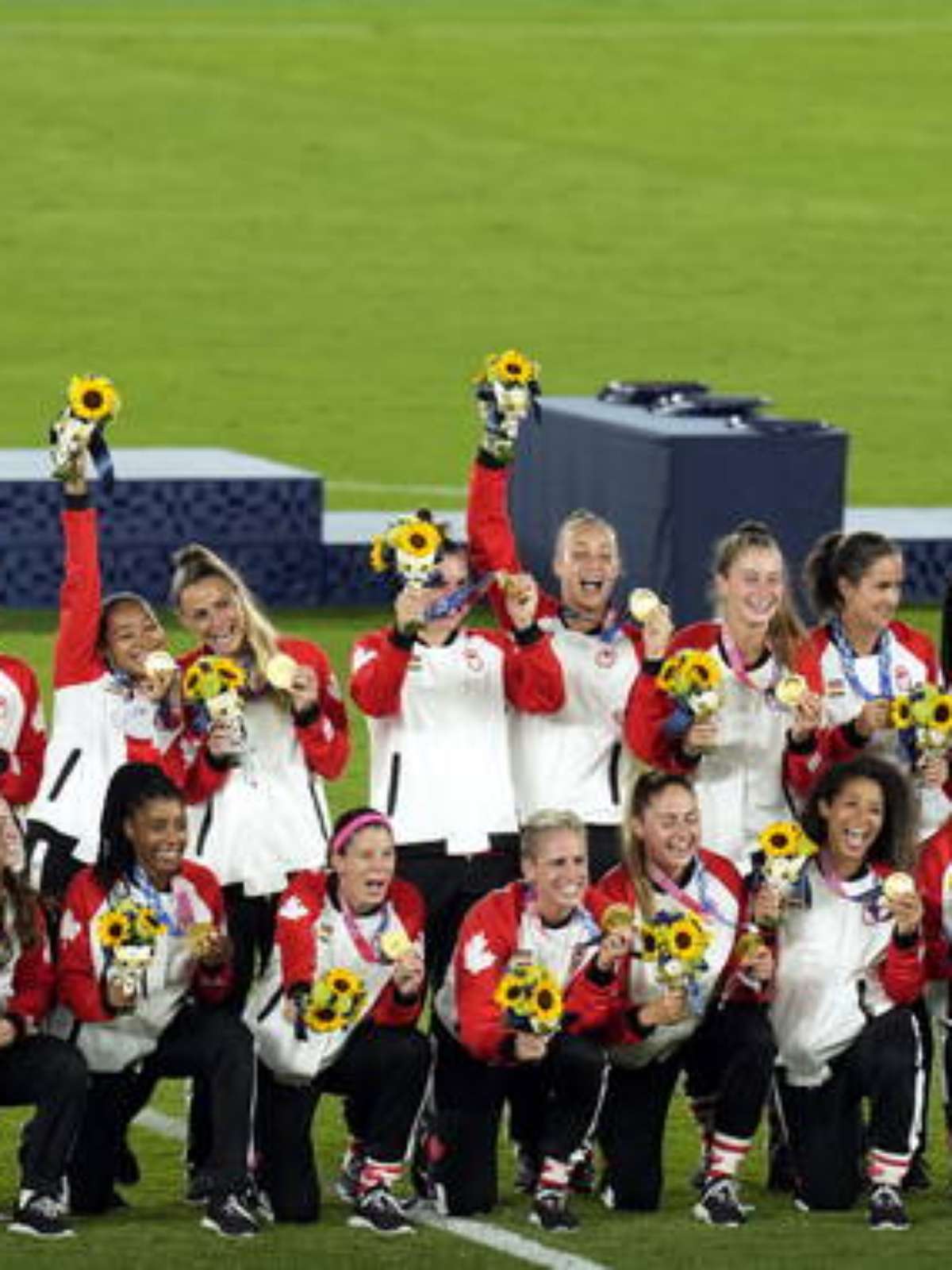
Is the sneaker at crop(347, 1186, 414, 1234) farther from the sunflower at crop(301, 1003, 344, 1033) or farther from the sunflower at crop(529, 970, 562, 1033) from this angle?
the sunflower at crop(529, 970, 562, 1033)

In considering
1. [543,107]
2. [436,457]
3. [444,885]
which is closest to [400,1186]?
[444,885]

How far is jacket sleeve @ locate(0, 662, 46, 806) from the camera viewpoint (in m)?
16.2

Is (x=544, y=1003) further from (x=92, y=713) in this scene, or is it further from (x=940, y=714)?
(x=92, y=713)

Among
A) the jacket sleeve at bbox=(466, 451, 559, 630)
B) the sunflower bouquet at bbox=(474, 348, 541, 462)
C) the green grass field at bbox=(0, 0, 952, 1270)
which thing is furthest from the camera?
the green grass field at bbox=(0, 0, 952, 1270)

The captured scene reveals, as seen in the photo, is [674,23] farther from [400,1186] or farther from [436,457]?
[400,1186]

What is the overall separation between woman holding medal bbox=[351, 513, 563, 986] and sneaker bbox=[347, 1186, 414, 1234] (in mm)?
879

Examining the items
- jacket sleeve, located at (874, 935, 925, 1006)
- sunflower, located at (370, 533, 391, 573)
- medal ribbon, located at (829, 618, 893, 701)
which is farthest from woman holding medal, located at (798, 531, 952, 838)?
sunflower, located at (370, 533, 391, 573)

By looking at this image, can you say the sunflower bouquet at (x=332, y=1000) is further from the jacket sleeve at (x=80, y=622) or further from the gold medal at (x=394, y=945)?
the jacket sleeve at (x=80, y=622)

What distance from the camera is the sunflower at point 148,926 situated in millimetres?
14672

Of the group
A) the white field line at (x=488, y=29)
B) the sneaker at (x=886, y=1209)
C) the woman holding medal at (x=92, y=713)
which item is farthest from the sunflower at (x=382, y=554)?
the white field line at (x=488, y=29)

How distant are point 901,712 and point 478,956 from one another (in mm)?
1500

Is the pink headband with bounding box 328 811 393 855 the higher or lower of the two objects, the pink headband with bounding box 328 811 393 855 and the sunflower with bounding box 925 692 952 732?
the lower

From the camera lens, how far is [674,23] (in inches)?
2015

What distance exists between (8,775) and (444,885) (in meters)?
1.40
